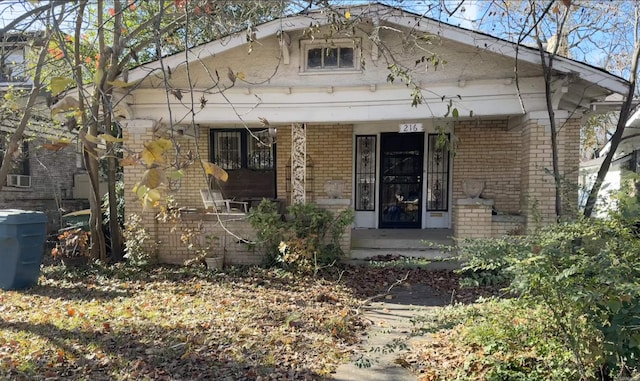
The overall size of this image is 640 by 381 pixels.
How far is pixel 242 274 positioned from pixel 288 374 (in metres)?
3.85

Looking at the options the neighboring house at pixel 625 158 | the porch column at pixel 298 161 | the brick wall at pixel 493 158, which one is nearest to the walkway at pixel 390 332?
the neighboring house at pixel 625 158

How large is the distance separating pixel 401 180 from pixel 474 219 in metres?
2.75

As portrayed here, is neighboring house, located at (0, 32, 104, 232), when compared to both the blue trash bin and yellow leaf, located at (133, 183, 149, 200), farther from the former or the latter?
yellow leaf, located at (133, 183, 149, 200)

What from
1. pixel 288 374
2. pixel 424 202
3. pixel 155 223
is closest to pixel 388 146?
pixel 424 202

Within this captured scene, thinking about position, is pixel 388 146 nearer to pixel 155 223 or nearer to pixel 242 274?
pixel 242 274

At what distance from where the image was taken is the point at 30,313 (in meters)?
5.23

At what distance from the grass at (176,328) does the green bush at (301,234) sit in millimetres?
384

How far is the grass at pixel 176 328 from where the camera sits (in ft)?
12.1

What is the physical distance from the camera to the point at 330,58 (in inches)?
303

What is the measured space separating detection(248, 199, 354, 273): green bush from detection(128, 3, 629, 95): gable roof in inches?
119

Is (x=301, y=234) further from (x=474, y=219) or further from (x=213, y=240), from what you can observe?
(x=474, y=219)

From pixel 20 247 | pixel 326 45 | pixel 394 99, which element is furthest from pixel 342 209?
pixel 20 247

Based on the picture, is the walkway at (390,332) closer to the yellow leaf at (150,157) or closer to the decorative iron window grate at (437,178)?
the yellow leaf at (150,157)

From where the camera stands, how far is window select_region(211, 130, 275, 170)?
33.0 ft
